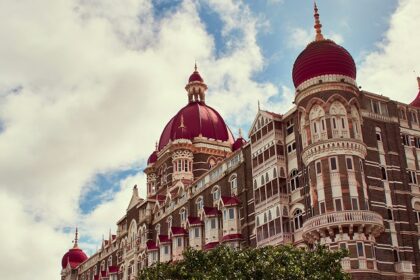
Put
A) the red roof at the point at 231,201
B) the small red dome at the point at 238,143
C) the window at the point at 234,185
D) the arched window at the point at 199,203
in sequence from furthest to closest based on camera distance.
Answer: the small red dome at the point at 238,143
the arched window at the point at 199,203
the window at the point at 234,185
the red roof at the point at 231,201

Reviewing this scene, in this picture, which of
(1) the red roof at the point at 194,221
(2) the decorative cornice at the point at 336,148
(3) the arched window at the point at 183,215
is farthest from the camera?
(3) the arched window at the point at 183,215

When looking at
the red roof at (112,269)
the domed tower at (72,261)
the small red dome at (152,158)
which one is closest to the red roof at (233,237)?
the small red dome at (152,158)

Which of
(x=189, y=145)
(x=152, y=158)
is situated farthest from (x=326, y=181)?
(x=152, y=158)

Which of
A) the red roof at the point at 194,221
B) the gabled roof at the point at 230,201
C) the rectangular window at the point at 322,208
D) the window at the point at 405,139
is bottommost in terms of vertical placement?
the rectangular window at the point at 322,208

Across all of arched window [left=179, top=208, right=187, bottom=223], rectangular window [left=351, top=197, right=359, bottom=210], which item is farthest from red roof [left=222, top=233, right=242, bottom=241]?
rectangular window [left=351, top=197, right=359, bottom=210]

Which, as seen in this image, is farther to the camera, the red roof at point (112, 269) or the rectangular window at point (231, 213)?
the red roof at point (112, 269)

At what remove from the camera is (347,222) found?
4728cm

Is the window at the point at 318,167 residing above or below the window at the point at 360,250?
above

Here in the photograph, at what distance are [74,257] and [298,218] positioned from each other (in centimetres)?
6770

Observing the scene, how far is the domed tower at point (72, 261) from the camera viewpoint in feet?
352

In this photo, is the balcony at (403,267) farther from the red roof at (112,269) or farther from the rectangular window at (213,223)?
the red roof at (112,269)

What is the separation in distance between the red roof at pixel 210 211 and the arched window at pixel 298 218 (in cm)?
1177

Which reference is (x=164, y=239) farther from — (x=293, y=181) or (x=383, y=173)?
(x=383, y=173)

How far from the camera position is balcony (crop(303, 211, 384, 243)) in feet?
155
